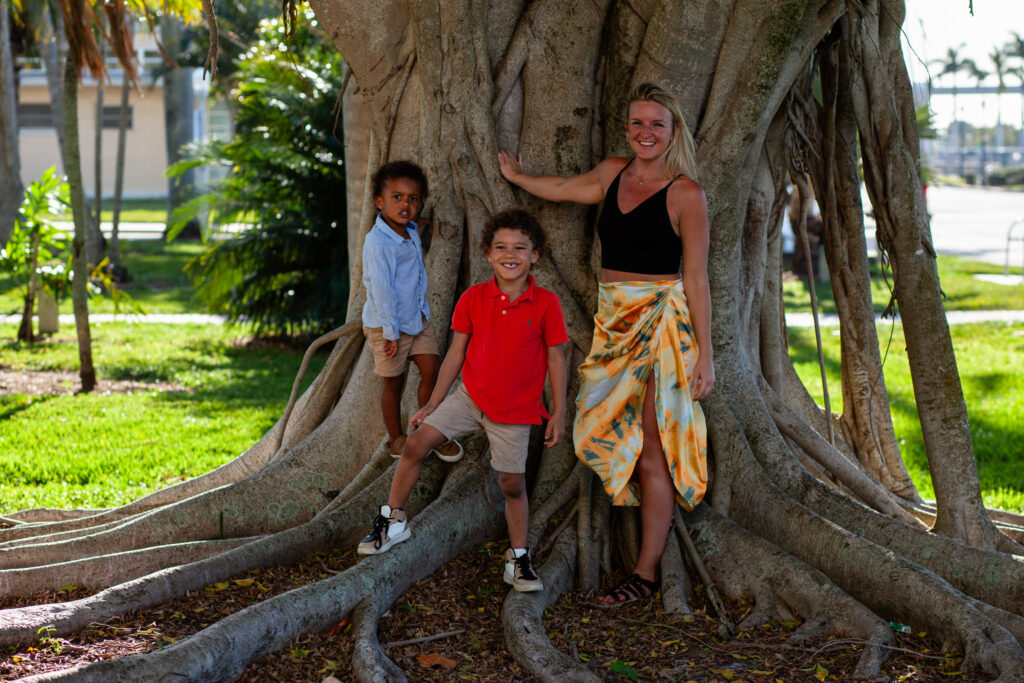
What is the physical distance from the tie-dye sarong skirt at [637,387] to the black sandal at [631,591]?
0.35m

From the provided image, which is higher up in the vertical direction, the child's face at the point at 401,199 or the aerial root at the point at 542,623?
the child's face at the point at 401,199

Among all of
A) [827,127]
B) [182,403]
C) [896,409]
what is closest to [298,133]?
[182,403]

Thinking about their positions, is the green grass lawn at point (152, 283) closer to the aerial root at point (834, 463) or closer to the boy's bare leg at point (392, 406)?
the boy's bare leg at point (392, 406)

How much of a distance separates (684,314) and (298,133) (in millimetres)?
8341

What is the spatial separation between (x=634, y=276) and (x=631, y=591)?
1234mm

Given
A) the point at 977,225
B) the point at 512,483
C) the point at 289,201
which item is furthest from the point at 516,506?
the point at 977,225

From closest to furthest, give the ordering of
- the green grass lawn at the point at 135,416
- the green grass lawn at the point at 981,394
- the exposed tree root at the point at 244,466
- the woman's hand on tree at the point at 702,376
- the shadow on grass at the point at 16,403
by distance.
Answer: the woman's hand on tree at the point at 702,376, the exposed tree root at the point at 244,466, the green grass lawn at the point at 135,416, the green grass lawn at the point at 981,394, the shadow on grass at the point at 16,403

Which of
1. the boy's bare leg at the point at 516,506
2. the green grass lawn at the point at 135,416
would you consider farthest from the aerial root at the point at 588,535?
the green grass lawn at the point at 135,416

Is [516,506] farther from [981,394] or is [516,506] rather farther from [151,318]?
[151,318]

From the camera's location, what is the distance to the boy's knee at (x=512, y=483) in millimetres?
4094

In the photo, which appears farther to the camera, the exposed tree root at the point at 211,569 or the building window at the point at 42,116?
the building window at the point at 42,116

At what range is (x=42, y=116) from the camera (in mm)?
42906

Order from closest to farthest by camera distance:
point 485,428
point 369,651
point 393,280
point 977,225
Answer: point 369,651, point 485,428, point 393,280, point 977,225

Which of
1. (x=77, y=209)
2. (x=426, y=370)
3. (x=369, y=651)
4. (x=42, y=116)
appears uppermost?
(x=42, y=116)
